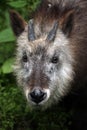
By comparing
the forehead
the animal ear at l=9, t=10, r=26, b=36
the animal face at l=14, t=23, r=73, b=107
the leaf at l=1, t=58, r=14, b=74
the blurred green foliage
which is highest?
the animal ear at l=9, t=10, r=26, b=36

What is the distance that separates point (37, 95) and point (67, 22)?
3.09 feet

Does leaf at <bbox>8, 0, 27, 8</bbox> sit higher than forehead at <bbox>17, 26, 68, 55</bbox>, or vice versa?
leaf at <bbox>8, 0, 27, 8</bbox>

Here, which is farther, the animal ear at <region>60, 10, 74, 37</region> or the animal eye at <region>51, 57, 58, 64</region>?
the animal ear at <region>60, 10, 74, 37</region>

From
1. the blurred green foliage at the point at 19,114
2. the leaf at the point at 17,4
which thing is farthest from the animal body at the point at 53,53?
the leaf at the point at 17,4

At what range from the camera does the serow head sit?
5.43m

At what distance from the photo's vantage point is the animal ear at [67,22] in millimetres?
5719

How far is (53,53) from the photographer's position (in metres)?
5.62

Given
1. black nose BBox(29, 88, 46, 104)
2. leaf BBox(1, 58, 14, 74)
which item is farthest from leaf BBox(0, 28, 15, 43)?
black nose BBox(29, 88, 46, 104)

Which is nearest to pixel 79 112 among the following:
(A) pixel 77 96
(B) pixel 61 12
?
(A) pixel 77 96

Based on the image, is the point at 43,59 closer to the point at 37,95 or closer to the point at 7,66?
the point at 37,95

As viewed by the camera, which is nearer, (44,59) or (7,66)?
(44,59)

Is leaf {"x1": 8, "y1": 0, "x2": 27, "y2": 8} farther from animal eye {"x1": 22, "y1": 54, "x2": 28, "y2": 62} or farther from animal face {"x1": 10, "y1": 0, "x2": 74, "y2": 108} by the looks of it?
animal eye {"x1": 22, "y1": 54, "x2": 28, "y2": 62}

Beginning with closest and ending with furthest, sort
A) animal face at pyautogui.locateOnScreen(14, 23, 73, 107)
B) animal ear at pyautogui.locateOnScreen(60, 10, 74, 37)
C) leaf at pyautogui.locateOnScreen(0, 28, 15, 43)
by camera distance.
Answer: animal face at pyautogui.locateOnScreen(14, 23, 73, 107) → animal ear at pyautogui.locateOnScreen(60, 10, 74, 37) → leaf at pyautogui.locateOnScreen(0, 28, 15, 43)

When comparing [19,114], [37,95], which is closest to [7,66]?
[19,114]
